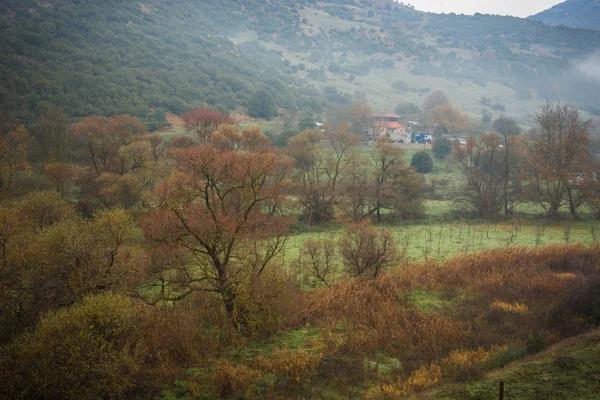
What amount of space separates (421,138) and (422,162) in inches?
519

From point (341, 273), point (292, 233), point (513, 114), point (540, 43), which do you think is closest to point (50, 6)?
point (292, 233)

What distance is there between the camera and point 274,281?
52.5ft

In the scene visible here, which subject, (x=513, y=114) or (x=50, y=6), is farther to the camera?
(x=513, y=114)

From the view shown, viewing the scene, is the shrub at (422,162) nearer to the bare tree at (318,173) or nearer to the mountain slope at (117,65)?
the bare tree at (318,173)

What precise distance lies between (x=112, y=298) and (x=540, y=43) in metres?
179

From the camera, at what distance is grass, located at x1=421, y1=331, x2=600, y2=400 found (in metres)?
10.6

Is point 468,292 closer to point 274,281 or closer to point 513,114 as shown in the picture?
point 274,281

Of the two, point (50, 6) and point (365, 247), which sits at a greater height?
point (50, 6)

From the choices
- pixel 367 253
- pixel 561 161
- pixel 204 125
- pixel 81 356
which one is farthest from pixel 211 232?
pixel 561 161

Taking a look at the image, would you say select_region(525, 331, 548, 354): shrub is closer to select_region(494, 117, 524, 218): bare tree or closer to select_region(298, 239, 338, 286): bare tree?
select_region(298, 239, 338, 286): bare tree

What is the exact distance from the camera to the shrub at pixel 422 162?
4988 centimetres

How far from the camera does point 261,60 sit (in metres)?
110

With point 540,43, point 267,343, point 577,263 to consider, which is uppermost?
point 540,43

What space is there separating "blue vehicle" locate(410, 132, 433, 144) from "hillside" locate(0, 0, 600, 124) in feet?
70.2
